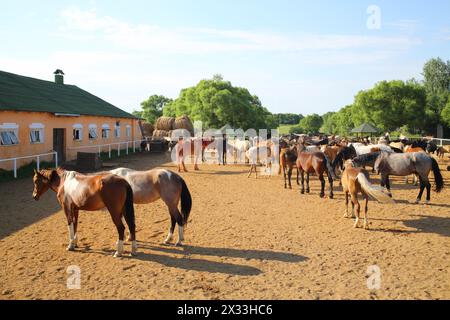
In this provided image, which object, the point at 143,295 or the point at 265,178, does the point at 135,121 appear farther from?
the point at 143,295

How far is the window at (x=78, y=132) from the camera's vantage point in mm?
21425

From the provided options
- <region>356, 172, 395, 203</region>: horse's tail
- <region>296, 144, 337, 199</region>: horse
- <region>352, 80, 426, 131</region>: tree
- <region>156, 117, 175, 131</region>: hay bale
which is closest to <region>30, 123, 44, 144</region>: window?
<region>296, 144, 337, 199</region>: horse

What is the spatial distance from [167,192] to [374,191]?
4555 mm

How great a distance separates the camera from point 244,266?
19.6 ft

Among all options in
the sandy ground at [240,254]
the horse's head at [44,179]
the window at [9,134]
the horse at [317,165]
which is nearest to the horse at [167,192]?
the sandy ground at [240,254]

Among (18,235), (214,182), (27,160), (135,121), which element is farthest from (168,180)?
(135,121)

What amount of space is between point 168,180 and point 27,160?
41.2 feet

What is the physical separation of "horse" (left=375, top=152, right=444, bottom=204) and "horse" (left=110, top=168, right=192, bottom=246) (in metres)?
7.16

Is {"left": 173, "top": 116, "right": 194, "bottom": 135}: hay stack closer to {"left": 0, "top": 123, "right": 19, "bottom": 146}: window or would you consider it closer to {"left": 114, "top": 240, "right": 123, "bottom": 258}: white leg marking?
{"left": 0, "top": 123, "right": 19, "bottom": 146}: window

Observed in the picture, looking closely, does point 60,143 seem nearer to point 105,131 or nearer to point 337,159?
point 105,131

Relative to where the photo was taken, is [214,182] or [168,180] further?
[214,182]

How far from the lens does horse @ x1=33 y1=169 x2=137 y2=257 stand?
6426mm

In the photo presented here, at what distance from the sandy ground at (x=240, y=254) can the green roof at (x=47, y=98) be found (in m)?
7.97

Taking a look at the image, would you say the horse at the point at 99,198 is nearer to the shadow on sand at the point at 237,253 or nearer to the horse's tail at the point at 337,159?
the shadow on sand at the point at 237,253
